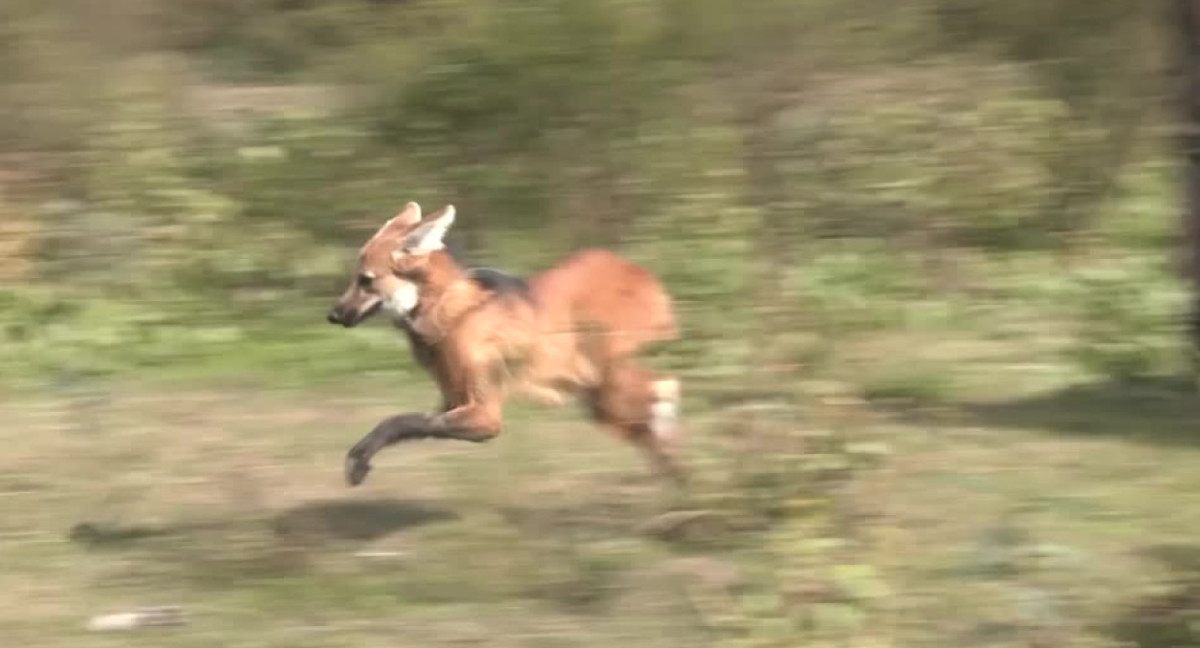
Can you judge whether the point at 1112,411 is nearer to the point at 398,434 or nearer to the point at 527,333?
the point at 527,333

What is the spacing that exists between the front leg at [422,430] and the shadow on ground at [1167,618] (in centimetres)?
195

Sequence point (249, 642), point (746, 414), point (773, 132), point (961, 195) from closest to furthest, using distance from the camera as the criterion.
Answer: point (249, 642)
point (746, 414)
point (773, 132)
point (961, 195)

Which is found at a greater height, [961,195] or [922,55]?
[922,55]

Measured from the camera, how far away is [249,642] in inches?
158

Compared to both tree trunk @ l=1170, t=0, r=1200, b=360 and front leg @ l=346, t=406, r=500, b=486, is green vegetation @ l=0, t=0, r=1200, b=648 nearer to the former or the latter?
front leg @ l=346, t=406, r=500, b=486

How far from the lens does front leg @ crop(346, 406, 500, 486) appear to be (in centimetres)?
475

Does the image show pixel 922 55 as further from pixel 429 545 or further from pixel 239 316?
pixel 429 545

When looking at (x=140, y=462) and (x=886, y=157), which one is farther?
(x=886, y=157)

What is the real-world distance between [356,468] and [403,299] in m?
0.60

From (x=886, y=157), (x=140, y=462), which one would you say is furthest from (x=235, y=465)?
(x=886, y=157)

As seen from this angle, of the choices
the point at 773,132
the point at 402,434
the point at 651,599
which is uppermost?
the point at 773,132

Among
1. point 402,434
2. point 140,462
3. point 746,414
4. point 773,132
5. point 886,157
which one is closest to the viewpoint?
point 746,414

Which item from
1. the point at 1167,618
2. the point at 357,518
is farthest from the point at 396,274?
the point at 1167,618

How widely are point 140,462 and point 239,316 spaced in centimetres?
227
